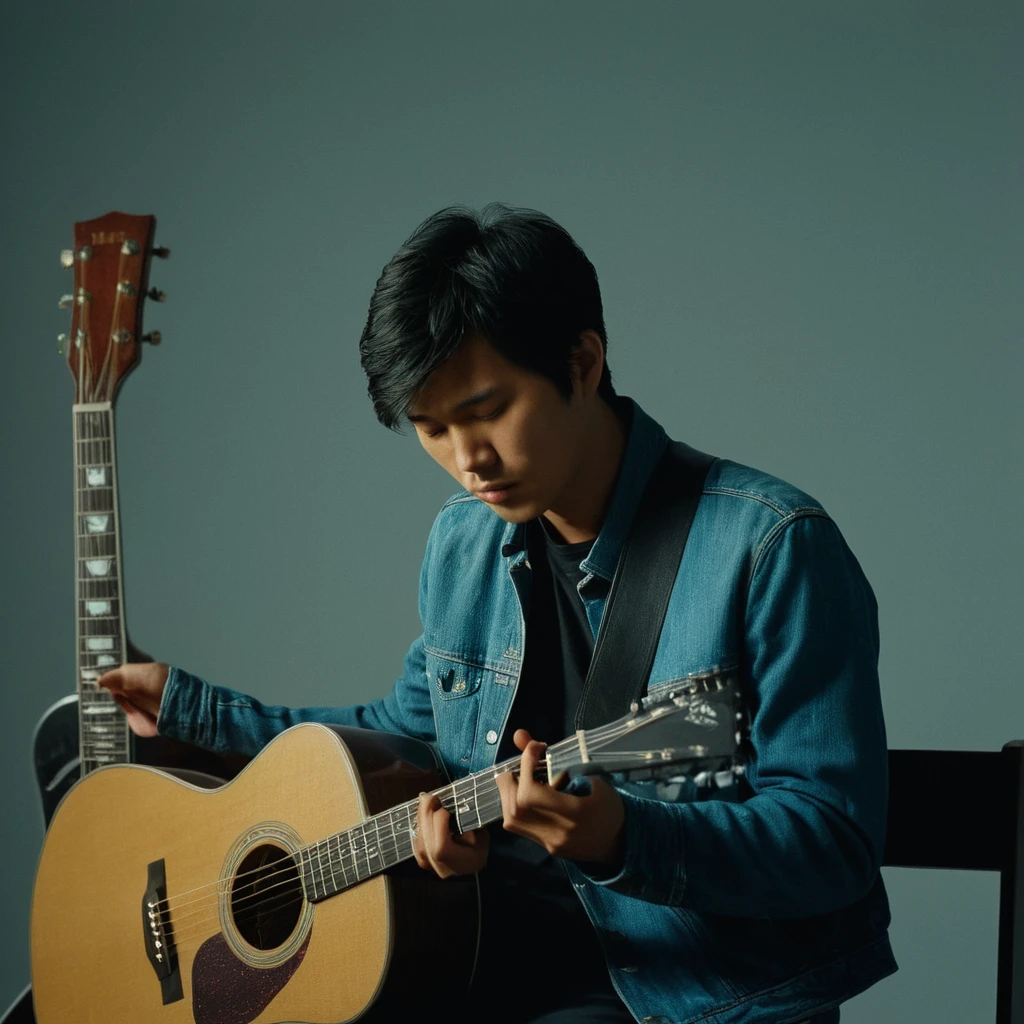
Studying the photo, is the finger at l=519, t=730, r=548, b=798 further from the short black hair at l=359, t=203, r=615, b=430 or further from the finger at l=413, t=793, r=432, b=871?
the short black hair at l=359, t=203, r=615, b=430

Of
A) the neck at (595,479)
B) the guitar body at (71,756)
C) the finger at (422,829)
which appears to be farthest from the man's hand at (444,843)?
the guitar body at (71,756)

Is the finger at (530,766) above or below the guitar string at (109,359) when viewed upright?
below

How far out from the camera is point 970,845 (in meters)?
1.48

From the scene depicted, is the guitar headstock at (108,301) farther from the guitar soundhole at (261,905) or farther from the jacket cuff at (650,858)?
the jacket cuff at (650,858)

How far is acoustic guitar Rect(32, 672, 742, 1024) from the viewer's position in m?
1.34

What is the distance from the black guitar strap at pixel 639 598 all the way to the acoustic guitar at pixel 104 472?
2.28ft

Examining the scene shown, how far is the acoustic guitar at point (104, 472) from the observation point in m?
1.81

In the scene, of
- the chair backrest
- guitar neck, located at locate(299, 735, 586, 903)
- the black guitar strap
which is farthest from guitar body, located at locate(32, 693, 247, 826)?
the chair backrest

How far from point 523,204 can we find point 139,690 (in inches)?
46.0

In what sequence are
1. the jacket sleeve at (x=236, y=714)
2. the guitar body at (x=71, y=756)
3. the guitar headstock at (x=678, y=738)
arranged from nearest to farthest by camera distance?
the guitar headstock at (x=678, y=738) → the jacket sleeve at (x=236, y=714) → the guitar body at (x=71, y=756)

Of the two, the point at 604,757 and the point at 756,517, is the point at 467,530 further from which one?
the point at 604,757

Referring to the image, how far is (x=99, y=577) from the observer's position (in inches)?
71.4

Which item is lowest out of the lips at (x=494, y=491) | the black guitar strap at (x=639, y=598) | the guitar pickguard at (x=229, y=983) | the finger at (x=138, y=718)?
the guitar pickguard at (x=229, y=983)

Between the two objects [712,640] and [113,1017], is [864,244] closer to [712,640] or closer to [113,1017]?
[712,640]
